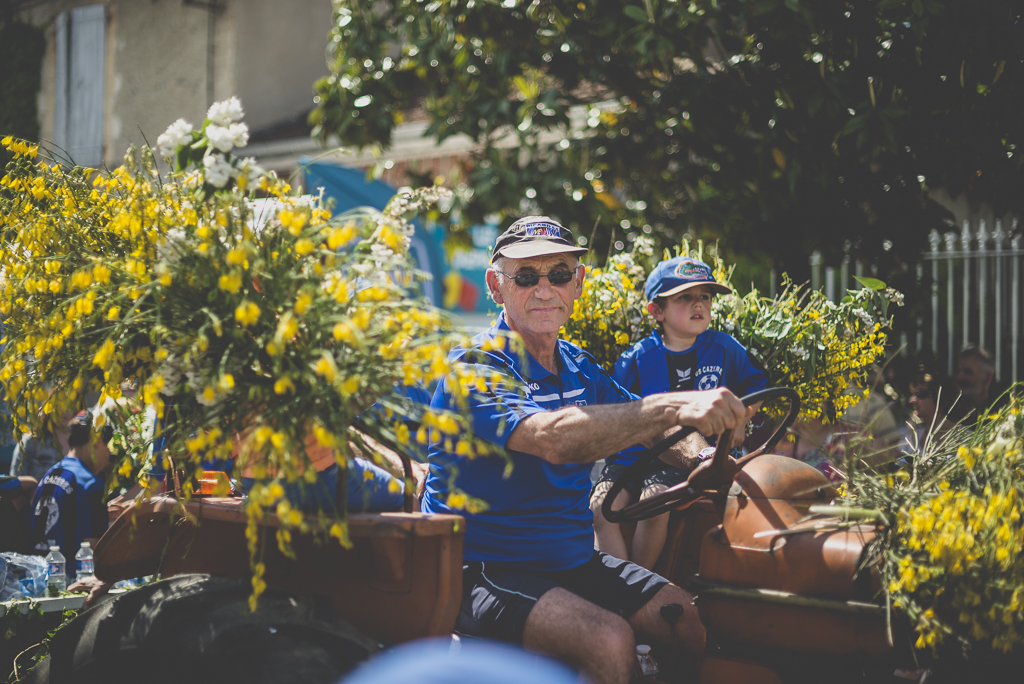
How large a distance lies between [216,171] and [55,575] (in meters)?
2.81

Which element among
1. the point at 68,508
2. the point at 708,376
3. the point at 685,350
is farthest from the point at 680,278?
the point at 68,508

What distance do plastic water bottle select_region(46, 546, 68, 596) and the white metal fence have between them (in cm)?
587

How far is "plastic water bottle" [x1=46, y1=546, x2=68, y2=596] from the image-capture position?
3.71 m

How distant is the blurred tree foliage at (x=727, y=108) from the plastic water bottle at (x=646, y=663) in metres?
3.57

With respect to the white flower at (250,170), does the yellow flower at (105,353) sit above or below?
below

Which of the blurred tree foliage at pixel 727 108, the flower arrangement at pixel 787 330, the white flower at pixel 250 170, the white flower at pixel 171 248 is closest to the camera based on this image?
the white flower at pixel 171 248

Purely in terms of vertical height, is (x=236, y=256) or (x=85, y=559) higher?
(x=236, y=256)

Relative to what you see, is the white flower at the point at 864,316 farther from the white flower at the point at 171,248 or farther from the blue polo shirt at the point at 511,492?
the white flower at the point at 171,248

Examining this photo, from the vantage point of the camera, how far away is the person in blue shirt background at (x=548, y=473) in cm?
219

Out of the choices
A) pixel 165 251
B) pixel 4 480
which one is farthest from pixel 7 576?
pixel 165 251

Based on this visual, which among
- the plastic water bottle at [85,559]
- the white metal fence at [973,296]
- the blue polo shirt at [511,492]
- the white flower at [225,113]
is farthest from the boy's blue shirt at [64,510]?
the white metal fence at [973,296]

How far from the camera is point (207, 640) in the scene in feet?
5.86

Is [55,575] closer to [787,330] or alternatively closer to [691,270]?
[691,270]

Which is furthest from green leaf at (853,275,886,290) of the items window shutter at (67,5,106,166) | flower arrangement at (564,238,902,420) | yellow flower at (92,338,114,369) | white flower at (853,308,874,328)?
window shutter at (67,5,106,166)
